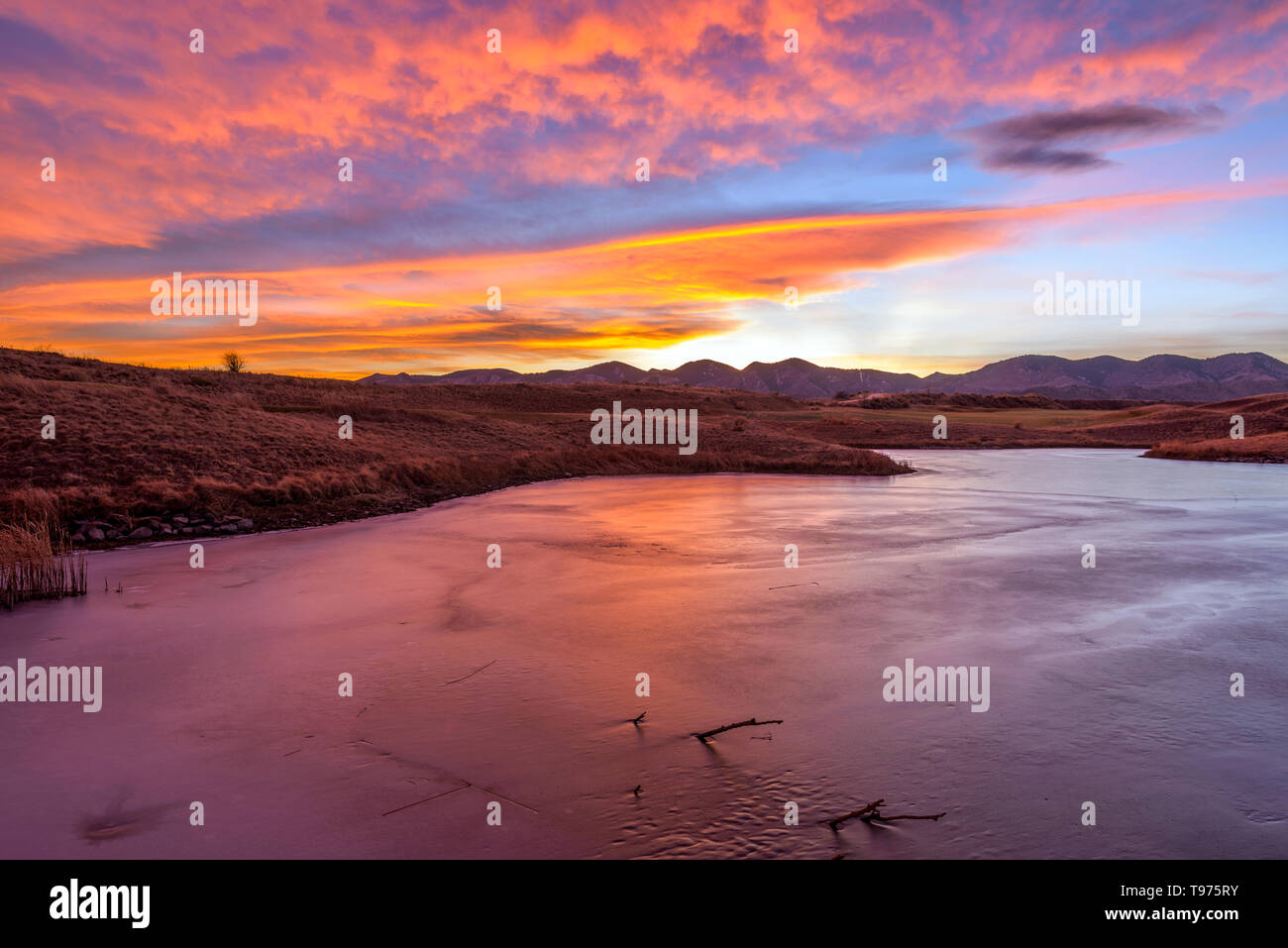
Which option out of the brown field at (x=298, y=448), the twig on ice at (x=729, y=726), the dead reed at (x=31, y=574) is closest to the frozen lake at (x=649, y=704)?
the twig on ice at (x=729, y=726)

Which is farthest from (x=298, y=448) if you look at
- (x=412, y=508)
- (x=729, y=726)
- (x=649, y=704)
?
(x=729, y=726)

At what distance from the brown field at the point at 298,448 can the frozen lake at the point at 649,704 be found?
9.79 feet

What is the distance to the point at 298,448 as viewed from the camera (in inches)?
1022

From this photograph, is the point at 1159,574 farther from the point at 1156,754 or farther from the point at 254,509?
the point at 254,509

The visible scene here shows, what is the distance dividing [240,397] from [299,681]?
39.3 m

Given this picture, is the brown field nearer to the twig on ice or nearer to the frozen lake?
the frozen lake

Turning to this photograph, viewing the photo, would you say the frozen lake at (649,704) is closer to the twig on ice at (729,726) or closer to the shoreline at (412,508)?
the twig on ice at (729,726)

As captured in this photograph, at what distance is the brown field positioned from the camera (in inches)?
730

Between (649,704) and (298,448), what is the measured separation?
22.0m

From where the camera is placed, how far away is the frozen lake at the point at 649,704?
5.20 m

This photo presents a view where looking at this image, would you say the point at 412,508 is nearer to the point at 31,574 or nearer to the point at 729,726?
the point at 31,574

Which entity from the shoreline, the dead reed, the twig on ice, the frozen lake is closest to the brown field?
the shoreline

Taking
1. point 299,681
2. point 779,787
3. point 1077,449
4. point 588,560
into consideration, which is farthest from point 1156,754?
point 1077,449

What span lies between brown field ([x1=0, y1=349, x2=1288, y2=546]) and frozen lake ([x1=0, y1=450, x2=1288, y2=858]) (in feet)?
9.79
